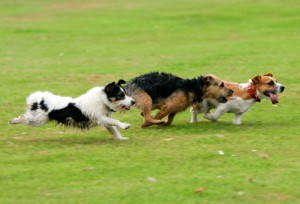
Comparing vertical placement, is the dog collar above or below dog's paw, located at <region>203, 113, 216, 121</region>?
above

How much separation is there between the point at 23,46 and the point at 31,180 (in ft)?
51.3

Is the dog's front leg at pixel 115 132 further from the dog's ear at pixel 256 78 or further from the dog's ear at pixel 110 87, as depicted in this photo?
the dog's ear at pixel 256 78

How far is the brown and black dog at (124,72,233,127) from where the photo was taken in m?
11.4

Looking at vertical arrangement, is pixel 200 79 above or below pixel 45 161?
above

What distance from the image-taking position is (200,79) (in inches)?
460

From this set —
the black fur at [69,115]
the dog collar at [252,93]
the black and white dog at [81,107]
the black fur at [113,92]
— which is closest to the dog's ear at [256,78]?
the dog collar at [252,93]

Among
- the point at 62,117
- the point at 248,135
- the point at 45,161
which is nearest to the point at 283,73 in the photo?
the point at 248,135

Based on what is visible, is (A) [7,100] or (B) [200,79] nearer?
(B) [200,79]

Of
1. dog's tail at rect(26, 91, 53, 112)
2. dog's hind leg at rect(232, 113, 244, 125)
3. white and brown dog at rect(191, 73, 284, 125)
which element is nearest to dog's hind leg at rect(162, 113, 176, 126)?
white and brown dog at rect(191, 73, 284, 125)

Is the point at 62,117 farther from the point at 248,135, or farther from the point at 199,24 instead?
the point at 199,24

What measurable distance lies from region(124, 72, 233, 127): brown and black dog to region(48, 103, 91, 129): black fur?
1314 mm

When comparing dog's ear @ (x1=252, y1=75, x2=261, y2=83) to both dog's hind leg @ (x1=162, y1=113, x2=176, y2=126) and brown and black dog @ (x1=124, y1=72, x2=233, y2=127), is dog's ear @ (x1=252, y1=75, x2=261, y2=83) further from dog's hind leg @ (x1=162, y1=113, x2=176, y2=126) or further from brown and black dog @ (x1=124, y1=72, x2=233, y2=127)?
dog's hind leg @ (x1=162, y1=113, x2=176, y2=126)

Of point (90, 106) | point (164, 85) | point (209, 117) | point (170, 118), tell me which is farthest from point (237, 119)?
point (90, 106)

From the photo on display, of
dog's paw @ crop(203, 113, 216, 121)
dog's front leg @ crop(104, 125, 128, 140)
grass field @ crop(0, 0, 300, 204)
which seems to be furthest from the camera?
dog's paw @ crop(203, 113, 216, 121)
